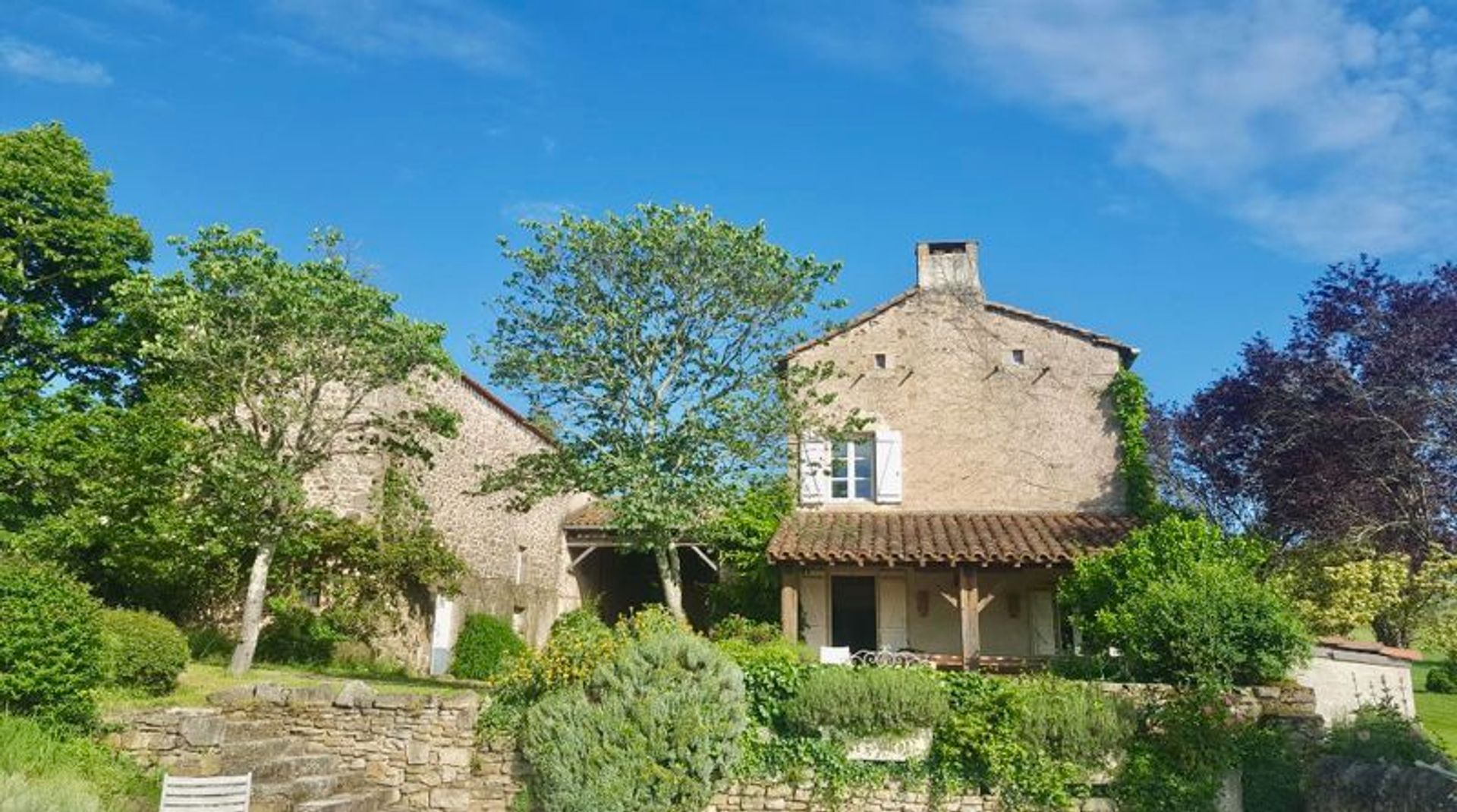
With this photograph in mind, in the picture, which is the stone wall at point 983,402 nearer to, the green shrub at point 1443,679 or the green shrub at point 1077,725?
the green shrub at point 1077,725

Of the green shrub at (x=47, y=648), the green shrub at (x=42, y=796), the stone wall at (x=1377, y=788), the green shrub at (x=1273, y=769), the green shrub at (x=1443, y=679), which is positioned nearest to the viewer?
the green shrub at (x=42, y=796)

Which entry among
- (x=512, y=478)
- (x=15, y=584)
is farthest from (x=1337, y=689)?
(x=15, y=584)

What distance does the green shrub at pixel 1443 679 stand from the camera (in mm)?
22312

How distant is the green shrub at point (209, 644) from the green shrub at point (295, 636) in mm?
487

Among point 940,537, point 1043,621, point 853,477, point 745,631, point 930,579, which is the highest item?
point 853,477

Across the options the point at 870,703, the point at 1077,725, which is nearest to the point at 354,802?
the point at 870,703

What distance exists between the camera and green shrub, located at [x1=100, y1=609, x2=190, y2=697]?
35.3 ft

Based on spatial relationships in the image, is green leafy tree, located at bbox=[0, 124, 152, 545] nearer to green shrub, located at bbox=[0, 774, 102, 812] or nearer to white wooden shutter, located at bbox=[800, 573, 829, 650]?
green shrub, located at bbox=[0, 774, 102, 812]

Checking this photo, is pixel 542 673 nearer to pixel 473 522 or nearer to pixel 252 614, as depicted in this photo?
pixel 252 614

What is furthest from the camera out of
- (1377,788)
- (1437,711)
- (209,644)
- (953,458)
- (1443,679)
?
(1443,679)

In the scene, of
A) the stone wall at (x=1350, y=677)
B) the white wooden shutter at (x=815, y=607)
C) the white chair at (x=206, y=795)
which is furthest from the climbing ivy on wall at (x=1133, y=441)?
the white chair at (x=206, y=795)

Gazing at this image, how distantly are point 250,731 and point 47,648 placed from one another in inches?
85.2

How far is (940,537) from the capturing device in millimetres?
16250

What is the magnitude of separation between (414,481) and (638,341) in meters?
6.42
